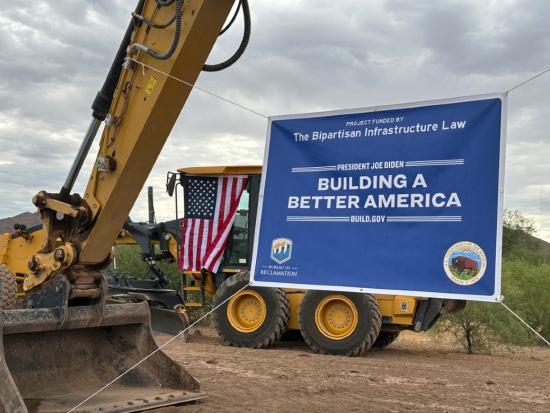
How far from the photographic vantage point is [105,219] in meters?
6.11

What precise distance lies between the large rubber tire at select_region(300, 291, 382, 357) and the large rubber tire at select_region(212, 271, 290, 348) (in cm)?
44

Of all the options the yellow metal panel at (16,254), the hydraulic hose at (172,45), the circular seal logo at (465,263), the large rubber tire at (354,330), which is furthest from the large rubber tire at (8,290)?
the circular seal logo at (465,263)

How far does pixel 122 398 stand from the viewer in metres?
6.10

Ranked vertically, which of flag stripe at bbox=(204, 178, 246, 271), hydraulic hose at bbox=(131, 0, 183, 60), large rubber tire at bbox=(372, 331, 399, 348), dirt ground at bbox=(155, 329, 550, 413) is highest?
Result: hydraulic hose at bbox=(131, 0, 183, 60)

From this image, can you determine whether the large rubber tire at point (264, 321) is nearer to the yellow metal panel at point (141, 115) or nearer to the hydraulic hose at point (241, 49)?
the yellow metal panel at point (141, 115)

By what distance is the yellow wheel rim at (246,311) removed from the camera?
11758 mm

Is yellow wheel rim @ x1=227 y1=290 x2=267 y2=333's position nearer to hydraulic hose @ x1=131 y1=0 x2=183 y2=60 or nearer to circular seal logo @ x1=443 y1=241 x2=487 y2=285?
hydraulic hose @ x1=131 y1=0 x2=183 y2=60

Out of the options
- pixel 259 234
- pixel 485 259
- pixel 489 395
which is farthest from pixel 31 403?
pixel 489 395

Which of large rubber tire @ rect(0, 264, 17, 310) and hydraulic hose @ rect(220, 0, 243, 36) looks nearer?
hydraulic hose @ rect(220, 0, 243, 36)

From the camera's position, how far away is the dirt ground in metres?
7.05

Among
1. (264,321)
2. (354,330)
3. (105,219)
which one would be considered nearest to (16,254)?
(264,321)

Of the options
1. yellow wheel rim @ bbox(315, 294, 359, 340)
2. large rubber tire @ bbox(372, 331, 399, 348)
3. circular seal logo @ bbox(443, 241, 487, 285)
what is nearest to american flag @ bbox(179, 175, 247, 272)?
yellow wheel rim @ bbox(315, 294, 359, 340)

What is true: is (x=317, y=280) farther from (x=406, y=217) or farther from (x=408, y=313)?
(x=408, y=313)

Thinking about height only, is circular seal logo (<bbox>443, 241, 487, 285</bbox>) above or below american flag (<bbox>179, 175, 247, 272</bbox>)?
below
